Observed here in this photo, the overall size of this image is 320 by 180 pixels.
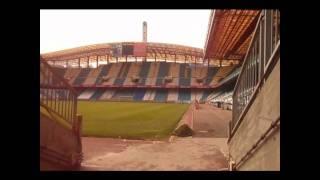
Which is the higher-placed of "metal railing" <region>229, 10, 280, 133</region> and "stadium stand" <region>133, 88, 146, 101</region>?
"metal railing" <region>229, 10, 280, 133</region>

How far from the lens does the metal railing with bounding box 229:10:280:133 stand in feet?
23.5

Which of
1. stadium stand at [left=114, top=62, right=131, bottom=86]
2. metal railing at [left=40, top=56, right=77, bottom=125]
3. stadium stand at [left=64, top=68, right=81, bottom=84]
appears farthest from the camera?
stadium stand at [left=64, top=68, right=81, bottom=84]

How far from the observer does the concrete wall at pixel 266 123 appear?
5.75 meters

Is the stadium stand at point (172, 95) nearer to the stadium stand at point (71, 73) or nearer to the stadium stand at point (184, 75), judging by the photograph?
the stadium stand at point (184, 75)

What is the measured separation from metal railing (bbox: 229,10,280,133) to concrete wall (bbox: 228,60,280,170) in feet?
1.09

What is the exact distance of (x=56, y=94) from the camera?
9.25 m

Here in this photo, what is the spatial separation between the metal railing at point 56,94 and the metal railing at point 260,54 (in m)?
4.38

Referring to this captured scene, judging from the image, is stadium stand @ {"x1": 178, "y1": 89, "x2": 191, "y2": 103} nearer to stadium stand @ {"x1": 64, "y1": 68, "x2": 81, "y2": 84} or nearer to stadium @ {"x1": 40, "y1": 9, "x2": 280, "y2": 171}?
stadium stand @ {"x1": 64, "y1": 68, "x2": 81, "y2": 84}

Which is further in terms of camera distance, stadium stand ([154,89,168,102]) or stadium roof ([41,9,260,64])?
stadium stand ([154,89,168,102])

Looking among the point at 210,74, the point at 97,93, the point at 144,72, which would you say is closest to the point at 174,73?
the point at 144,72

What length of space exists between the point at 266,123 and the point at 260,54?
1.99 m

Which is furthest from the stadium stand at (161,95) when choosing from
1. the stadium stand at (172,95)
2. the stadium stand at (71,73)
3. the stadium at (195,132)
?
the stadium at (195,132)

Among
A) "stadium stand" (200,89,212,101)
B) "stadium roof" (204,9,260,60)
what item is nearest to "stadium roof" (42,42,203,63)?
"stadium stand" (200,89,212,101)
